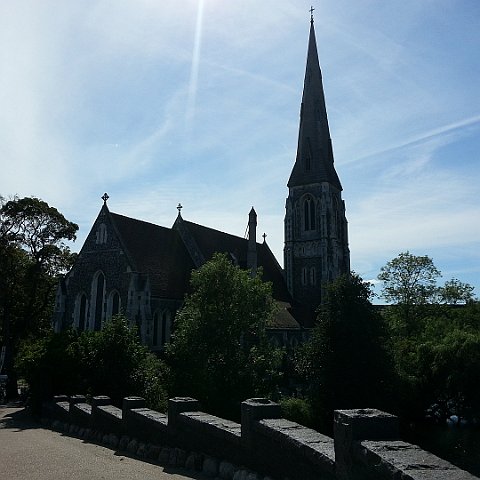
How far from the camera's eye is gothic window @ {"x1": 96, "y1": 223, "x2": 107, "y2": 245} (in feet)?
89.5

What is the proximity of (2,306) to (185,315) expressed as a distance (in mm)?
12676

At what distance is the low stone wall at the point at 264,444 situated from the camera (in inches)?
179

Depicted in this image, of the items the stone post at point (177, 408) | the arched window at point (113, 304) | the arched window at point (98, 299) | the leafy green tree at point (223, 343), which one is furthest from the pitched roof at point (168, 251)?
the stone post at point (177, 408)

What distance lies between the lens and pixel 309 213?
39.8 m

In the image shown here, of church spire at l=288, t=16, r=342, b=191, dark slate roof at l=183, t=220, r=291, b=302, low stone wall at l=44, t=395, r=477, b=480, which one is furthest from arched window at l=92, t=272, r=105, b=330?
church spire at l=288, t=16, r=342, b=191

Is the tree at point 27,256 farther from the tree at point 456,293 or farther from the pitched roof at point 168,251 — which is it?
the tree at point 456,293

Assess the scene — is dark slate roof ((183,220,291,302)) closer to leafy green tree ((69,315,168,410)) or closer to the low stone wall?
leafy green tree ((69,315,168,410))

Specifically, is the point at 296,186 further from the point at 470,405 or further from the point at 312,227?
the point at 470,405

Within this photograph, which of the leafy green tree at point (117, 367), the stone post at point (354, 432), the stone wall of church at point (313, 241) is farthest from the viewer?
the stone wall of church at point (313, 241)

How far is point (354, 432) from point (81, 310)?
2485 cm

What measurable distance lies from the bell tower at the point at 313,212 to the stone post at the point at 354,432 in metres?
31.4

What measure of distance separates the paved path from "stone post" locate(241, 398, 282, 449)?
124cm

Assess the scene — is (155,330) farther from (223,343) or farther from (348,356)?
(348,356)

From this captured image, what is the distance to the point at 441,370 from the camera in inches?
689
